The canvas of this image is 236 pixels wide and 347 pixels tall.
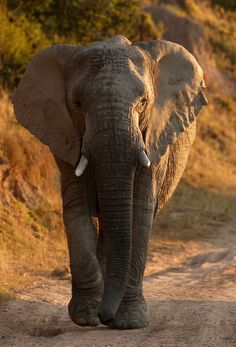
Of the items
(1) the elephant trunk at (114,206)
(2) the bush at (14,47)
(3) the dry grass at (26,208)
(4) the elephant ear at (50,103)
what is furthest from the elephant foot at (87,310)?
(2) the bush at (14,47)

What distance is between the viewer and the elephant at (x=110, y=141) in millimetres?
8031

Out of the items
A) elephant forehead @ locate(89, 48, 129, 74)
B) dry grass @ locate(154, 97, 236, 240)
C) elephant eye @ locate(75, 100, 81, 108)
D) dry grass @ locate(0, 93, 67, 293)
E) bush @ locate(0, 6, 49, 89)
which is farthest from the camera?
bush @ locate(0, 6, 49, 89)

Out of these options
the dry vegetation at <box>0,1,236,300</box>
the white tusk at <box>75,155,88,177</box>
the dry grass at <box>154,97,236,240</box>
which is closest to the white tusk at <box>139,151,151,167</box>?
the white tusk at <box>75,155,88,177</box>

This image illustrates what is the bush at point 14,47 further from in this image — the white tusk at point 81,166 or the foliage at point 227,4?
the foliage at point 227,4

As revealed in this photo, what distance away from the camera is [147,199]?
28.6 feet

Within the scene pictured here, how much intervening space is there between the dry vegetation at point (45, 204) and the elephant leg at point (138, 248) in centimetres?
228

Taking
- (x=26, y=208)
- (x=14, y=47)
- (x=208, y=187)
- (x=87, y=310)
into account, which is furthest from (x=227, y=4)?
(x=87, y=310)

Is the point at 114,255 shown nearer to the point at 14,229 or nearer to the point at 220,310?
the point at 220,310

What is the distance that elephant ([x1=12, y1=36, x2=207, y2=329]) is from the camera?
8.03m

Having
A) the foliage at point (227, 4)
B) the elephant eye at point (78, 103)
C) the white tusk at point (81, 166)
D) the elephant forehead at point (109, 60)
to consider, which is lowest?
the foliage at point (227, 4)

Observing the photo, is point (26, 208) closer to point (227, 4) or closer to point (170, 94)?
point (170, 94)

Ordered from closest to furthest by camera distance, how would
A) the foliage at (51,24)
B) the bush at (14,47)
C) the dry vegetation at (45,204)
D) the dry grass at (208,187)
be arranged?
1. the dry vegetation at (45,204)
2. the dry grass at (208,187)
3. the bush at (14,47)
4. the foliage at (51,24)

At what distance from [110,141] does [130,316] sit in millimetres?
1638

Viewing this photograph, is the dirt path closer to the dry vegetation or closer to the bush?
the dry vegetation
